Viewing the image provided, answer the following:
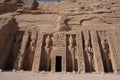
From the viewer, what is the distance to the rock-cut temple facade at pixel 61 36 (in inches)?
540

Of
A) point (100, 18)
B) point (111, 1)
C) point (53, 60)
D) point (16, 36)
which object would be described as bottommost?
point (53, 60)

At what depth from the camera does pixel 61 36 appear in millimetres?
15086

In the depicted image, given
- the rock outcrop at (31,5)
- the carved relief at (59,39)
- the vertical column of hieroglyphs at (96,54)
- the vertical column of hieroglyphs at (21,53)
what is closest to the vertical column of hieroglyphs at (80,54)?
the vertical column of hieroglyphs at (96,54)

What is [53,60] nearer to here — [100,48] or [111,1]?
[100,48]

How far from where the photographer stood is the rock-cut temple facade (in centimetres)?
1371

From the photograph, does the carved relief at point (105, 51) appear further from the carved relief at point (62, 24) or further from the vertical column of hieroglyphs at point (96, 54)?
the carved relief at point (62, 24)

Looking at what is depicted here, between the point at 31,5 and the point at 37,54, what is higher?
the point at 31,5

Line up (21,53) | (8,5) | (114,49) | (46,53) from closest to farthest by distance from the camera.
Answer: (114,49) → (21,53) → (46,53) → (8,5)

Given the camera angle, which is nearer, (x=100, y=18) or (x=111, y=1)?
(x=100, y=18)

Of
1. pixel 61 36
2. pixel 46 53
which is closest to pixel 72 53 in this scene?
pixel 61 36

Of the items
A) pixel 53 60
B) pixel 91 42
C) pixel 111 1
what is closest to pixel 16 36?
pixel 53 60

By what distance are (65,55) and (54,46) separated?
1.32 meters

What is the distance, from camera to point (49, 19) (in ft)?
53.9

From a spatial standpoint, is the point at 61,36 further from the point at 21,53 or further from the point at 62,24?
the point at 21,53
